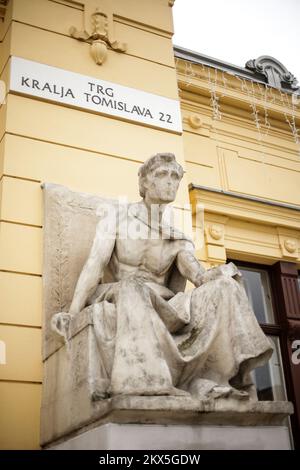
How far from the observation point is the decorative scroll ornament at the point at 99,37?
186 inches

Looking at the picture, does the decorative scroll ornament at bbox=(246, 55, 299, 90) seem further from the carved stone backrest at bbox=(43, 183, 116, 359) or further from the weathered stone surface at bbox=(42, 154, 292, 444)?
the weathered stone surface at bbox=(42, 154, 292, 444)

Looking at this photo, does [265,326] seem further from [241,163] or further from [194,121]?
[194,121]

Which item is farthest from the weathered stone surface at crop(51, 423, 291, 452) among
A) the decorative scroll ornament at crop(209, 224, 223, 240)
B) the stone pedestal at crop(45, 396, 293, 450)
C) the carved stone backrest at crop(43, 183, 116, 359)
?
the decorative scroll ornament at crop(209, 224, 223, 240)

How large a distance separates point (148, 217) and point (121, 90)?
1698 millimetres

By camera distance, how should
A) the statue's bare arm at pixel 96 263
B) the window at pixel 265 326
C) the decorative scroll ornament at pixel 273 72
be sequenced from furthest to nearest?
the decorative scroll ornament at pixel 273 72 < the window at pixel 265 326 < the statue's bare arm at pixel 96 263

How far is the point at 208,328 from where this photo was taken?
2830 mm

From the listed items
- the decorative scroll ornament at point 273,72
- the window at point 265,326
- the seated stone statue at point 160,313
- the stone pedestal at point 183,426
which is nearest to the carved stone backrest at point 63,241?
the seated stone statue at point 160,313

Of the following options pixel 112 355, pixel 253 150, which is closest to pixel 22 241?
pixel 112 355

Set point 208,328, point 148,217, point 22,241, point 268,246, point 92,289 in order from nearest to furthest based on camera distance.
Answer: point 208,328 < point 92,289 < point 148,217 < point 22,241 < point 268,246

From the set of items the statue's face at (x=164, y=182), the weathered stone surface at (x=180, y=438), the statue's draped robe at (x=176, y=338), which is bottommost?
the weathered stone surface at (x=180, y=438)

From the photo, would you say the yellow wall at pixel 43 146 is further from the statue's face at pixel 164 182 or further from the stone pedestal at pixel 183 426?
the statue's face at pixel 164 182

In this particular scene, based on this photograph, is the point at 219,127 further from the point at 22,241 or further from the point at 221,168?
the point at 22,241

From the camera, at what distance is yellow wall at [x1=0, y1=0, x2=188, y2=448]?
3.47 m

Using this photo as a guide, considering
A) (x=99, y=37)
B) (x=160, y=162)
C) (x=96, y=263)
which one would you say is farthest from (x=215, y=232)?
(x=96, y=263)
